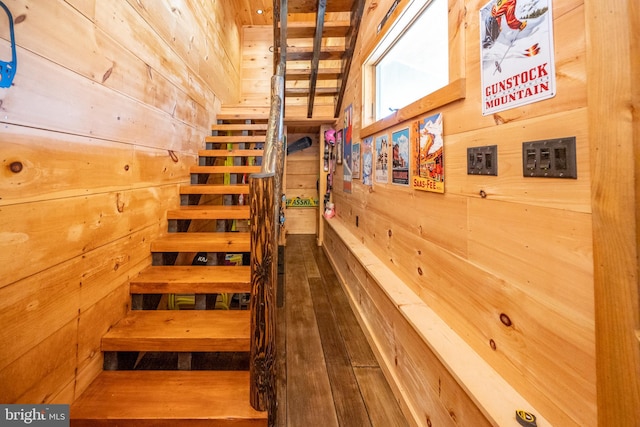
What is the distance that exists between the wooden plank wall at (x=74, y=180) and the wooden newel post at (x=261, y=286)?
74 centimetres

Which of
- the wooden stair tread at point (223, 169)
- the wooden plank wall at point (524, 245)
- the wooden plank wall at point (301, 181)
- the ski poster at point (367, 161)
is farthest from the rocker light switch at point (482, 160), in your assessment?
the wooden plank wall at point (301, 181)

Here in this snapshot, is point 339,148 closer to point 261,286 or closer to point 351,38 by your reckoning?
point 351,38

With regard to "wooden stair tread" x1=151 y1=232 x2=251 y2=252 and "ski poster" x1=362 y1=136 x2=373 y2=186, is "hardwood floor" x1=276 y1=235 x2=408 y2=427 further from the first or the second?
"ski poster" x1=362 y1=136 x2=373 y2=186

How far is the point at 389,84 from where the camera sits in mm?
2047

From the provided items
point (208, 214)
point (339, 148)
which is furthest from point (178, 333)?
point (339, 148)

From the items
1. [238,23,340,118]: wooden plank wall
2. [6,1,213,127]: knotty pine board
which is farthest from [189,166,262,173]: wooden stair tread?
[238,23,340,118]: wooden plank wall

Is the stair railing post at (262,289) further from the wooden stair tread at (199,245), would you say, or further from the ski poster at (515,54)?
the ski poster at (515,54)

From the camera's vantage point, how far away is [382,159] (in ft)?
6.09

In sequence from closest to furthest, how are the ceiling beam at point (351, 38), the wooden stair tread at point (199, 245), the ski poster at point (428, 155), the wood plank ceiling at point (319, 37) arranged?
the ski poster at point (428, 155) < the wooden stair tread at point (199, 245) < the ceiling beam at point (351, 38) < the wood plank ceiling at point (319, 37)

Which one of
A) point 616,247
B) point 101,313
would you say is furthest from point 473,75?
point 101,313

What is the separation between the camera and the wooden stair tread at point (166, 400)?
1017 millimetres

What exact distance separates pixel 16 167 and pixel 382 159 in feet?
5.86

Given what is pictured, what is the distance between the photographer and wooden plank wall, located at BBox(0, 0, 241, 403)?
2.77 feet

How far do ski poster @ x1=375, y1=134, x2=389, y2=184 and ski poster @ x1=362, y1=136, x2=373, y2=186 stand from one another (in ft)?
0.50
